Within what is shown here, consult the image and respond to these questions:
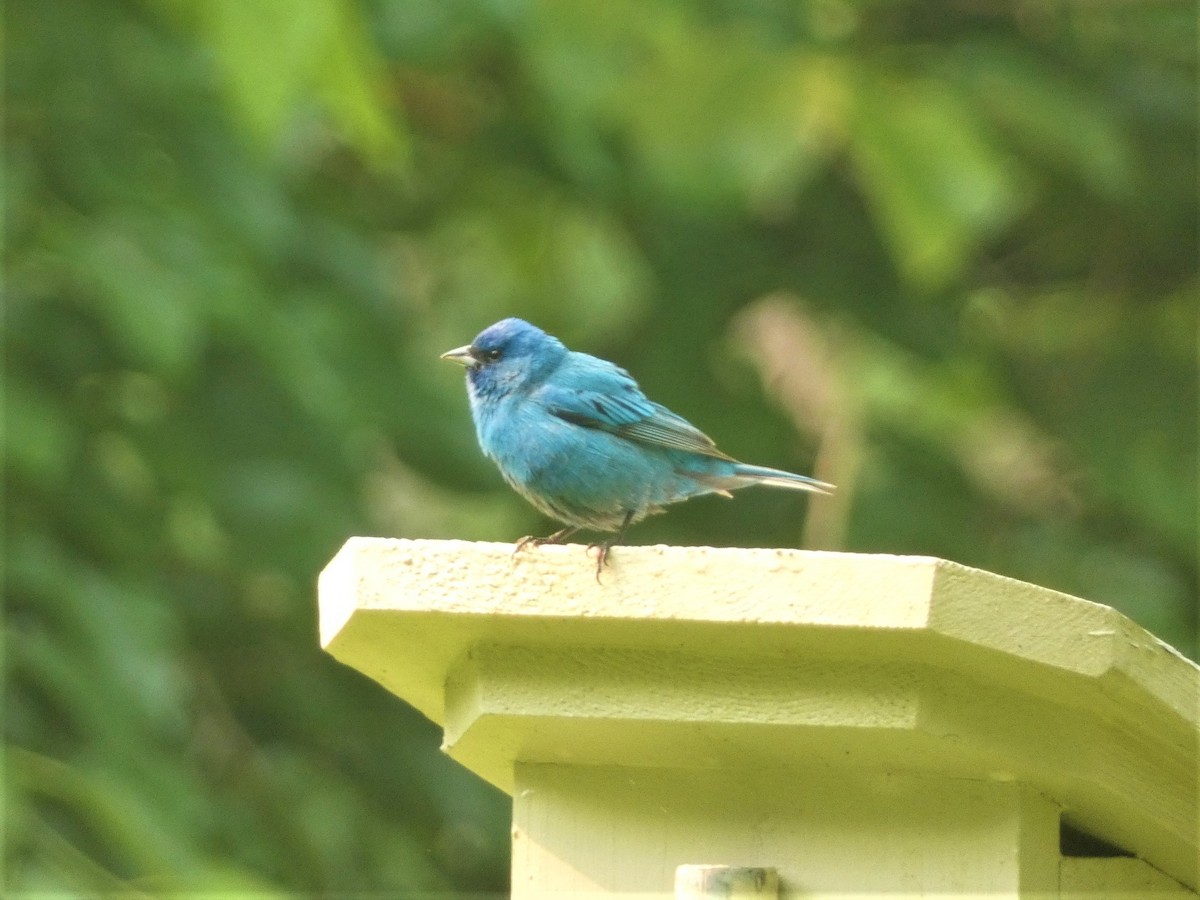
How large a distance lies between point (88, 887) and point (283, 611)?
1980mm

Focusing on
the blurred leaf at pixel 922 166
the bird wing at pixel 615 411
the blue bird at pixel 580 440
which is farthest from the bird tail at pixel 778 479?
the blurred leaf at pixel 922 166

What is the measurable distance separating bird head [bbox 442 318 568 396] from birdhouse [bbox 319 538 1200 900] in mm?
1237

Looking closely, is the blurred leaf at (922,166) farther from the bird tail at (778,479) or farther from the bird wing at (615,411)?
the bird wing at (615,411)

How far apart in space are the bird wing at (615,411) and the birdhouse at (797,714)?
3.44 ft

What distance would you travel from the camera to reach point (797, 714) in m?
2.33

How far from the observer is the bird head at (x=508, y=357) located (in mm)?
3781

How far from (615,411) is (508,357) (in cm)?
37

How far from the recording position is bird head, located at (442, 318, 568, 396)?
378cm

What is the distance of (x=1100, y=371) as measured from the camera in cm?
610

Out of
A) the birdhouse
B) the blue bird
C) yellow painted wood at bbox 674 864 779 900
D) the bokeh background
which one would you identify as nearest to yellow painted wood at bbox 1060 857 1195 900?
the birdhouse

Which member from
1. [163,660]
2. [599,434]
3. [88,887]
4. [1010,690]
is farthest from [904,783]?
[163,660]

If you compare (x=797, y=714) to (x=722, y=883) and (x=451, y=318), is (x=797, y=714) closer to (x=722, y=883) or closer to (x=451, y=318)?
(x=722, y=883)

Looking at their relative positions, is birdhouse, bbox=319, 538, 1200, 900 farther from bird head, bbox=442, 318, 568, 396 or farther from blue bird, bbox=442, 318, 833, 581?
bird head, bbox=442, 318, 568, 396

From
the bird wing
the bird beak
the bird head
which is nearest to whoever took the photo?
the bird wing
